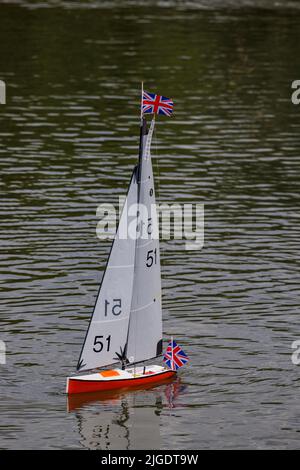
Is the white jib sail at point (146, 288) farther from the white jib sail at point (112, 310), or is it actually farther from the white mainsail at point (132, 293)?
the white jib sail at point (112, 310)

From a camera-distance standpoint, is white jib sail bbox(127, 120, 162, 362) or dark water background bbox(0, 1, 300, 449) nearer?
white jib sail bbox(127, 120, 162, 362)

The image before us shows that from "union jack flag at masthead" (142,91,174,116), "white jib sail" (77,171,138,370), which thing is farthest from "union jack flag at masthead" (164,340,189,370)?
"union jack flag at masthead" (142,91,174,116)

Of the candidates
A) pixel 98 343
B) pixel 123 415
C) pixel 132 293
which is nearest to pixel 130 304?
pixel 132 293

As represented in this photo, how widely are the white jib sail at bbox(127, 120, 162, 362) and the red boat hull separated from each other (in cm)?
79

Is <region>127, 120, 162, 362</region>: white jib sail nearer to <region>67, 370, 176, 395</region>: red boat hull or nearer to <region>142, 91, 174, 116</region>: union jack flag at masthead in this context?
<region>67, 370, 176, 395</region>: red boat hull

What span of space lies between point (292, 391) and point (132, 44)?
7507 cm

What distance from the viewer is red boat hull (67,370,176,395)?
45219 millimetres

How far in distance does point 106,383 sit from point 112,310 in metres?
2.80

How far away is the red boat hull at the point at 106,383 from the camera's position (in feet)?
148

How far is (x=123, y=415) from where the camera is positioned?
145 feet

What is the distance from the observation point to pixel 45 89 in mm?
99875

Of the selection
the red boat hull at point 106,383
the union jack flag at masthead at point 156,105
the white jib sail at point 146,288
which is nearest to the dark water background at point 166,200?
the red boat hull at point 106,383

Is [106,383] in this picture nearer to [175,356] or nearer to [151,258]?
[175,356]

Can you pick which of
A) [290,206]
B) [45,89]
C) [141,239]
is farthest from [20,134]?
[141,239]
